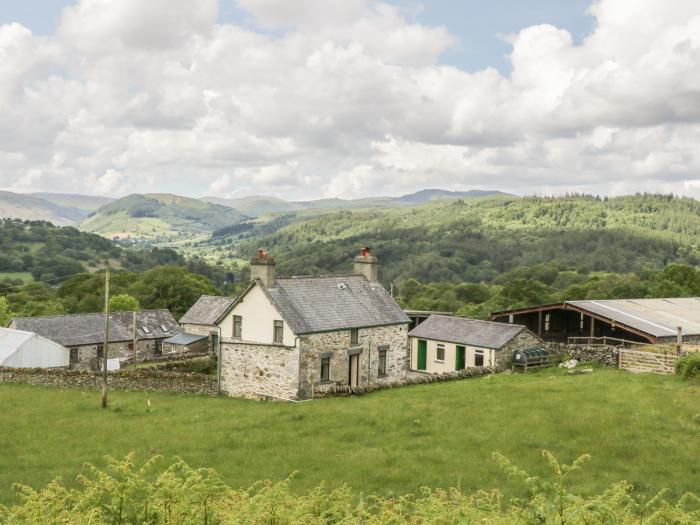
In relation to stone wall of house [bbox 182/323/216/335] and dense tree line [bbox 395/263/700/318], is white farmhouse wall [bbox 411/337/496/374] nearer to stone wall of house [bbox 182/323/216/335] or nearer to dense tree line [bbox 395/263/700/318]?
dense tree line [bbox 395/263/700/318]

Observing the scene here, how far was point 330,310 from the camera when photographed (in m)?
39.7

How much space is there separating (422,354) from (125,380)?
21999 millimetres

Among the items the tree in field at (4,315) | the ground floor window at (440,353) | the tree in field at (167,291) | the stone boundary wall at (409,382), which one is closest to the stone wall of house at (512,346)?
the stone boundary wall at (409,382)

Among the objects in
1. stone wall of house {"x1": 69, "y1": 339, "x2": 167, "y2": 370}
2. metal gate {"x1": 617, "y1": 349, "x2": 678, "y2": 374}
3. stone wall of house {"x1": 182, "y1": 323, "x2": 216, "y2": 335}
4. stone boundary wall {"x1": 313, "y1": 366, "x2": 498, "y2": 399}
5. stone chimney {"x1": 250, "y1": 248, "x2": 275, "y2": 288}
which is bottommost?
stone wall of house {"x1": 69, "y1": 339, "x2": 167, "y2": 370}

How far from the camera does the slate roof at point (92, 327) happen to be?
6372 centimetres

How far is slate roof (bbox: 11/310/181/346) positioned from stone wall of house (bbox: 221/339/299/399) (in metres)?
31.4

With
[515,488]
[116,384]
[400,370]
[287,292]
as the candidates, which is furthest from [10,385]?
[515,488]

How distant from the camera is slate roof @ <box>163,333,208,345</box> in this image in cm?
7081

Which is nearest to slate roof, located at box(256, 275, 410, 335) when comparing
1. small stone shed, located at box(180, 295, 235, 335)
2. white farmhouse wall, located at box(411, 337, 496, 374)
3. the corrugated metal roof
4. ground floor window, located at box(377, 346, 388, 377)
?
ground floor window, located at box(377, 346, 388, 377)

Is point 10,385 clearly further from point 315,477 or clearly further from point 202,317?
point 315,477

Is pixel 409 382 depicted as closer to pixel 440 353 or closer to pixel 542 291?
pixel 440 353

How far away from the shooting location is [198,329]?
7281 cm

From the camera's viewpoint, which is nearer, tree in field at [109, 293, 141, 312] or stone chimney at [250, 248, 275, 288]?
stone chimney at [250, 248, 275, 288]

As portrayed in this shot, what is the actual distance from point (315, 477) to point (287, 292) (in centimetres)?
2047
